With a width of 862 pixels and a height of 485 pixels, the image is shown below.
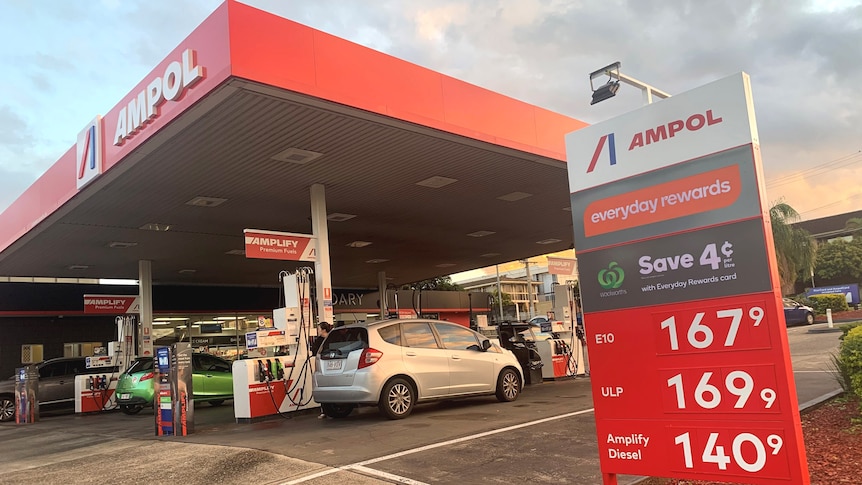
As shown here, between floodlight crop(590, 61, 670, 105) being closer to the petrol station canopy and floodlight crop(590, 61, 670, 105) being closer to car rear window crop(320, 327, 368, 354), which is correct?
the petrol station canopy

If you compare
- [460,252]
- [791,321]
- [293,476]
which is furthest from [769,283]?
[791,321]

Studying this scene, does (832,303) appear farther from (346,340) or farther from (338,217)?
(346,340)

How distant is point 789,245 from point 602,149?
36192 millimetres

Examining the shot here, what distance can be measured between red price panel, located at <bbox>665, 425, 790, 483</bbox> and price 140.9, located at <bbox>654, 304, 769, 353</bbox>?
1.51 feet

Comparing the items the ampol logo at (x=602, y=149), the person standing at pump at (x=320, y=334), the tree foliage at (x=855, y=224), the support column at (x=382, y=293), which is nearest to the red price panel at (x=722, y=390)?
the ampol logo at (x=602, y=149)

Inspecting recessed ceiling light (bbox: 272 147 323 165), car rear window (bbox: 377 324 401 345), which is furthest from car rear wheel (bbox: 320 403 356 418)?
recessed ceiling light (bbox: 272 147 323 165)

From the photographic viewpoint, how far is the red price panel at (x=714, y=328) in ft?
11.5

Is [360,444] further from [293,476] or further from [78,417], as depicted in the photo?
[78,417]

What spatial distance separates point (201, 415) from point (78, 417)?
437 centimetres

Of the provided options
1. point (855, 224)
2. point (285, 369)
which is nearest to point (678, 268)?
point (285, 369)

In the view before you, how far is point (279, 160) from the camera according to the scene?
11.4 m

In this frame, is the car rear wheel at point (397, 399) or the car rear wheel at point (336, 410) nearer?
the car rear wheel at point (397, 399)

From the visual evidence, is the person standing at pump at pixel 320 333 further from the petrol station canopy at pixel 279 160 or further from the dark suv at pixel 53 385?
the dark suv at pixel 53 385

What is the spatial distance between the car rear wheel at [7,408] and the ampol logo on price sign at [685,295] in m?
17.1
